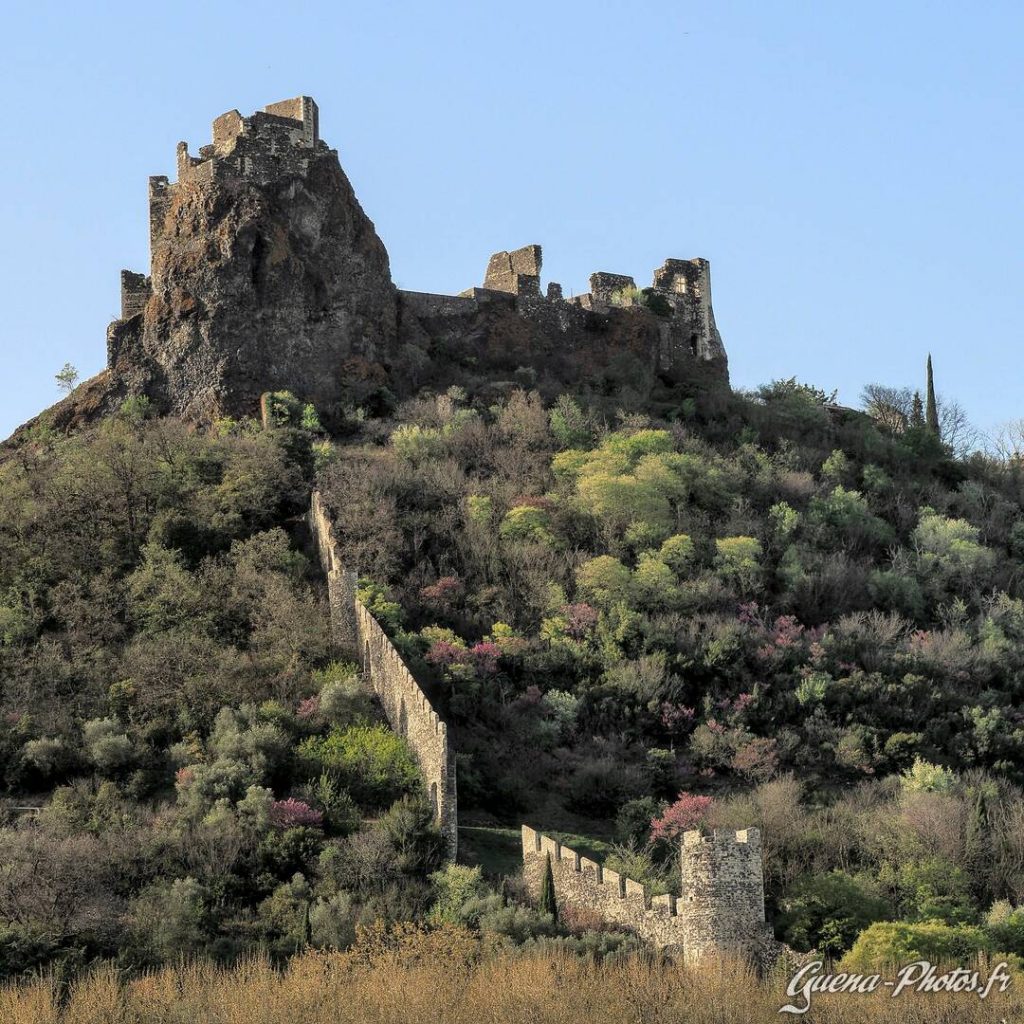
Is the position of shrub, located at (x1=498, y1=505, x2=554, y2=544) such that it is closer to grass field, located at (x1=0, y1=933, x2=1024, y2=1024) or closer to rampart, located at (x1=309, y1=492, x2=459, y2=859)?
rampart, located at (x1=309, y1=492, x2=459, y2=859)

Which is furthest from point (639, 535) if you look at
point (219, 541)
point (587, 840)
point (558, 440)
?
point (587, 840)

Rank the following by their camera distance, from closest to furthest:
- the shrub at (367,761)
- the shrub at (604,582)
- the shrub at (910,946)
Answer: the shrub at (910,946)
the shrub at (367,761)
the shrub at (604,582)

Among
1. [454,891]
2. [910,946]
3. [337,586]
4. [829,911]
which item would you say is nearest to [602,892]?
[454,891]

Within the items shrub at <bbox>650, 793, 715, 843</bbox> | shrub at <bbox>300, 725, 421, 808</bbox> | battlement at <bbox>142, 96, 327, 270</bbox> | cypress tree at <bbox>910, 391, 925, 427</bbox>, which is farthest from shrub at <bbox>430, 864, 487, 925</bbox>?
cypress tree at <bbox>910, 391, 925, 427</bbox>

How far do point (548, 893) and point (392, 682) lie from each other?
929cm

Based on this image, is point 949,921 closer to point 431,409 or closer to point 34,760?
point 34,760

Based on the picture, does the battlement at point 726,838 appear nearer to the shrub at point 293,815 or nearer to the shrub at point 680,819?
the shrub at point 680,819

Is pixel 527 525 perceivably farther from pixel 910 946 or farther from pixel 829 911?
pixel 910 946

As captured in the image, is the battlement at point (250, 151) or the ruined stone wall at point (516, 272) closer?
the battlement at point (250, 151)

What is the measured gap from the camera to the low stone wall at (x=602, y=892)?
38.7 m

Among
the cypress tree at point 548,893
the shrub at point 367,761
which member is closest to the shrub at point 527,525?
the shrub at point 367,761

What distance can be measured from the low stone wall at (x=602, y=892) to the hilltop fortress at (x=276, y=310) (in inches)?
1019

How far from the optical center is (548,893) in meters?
40.7

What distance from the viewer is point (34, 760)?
47312 mm
